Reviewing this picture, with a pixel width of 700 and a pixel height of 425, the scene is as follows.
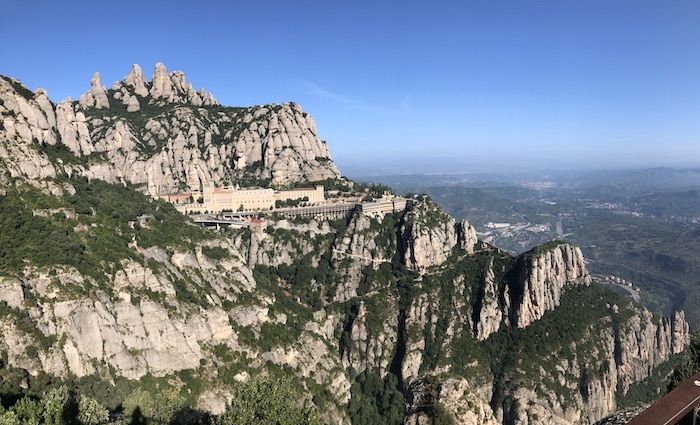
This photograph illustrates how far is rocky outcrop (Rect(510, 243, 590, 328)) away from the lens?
112375 mm

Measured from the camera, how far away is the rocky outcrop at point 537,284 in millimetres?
112375

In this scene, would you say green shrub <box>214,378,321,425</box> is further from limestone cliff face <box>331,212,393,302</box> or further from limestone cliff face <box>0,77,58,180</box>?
limestone cliff face <box>331,212,393,302</box>

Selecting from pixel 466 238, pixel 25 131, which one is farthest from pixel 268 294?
pixel 466 238

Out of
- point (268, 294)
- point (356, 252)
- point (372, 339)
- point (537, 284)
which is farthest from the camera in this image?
point (356, 252)

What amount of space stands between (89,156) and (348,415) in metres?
69.8

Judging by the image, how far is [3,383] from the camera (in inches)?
1750

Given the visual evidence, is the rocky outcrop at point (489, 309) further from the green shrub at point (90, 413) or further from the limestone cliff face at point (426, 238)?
the green shrub at point (90, 413)

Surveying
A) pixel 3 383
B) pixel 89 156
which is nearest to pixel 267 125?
pixel 89 156

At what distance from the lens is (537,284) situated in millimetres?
112688

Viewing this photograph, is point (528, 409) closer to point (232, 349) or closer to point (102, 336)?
point (232, 349)

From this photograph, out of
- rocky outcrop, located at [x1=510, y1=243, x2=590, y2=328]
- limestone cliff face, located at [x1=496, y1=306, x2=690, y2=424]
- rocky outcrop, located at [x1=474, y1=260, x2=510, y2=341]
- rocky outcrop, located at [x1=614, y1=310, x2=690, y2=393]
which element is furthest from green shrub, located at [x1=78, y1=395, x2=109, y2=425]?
rocky outcrop, located at [x1=614, y1=310, x2=690, y2=393]

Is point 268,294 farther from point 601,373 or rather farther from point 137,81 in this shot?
point 137,81

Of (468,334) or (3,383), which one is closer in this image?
(3,383)

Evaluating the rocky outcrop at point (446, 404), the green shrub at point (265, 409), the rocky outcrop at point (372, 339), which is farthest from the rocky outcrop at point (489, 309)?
the green shrub at point (265, 409)
